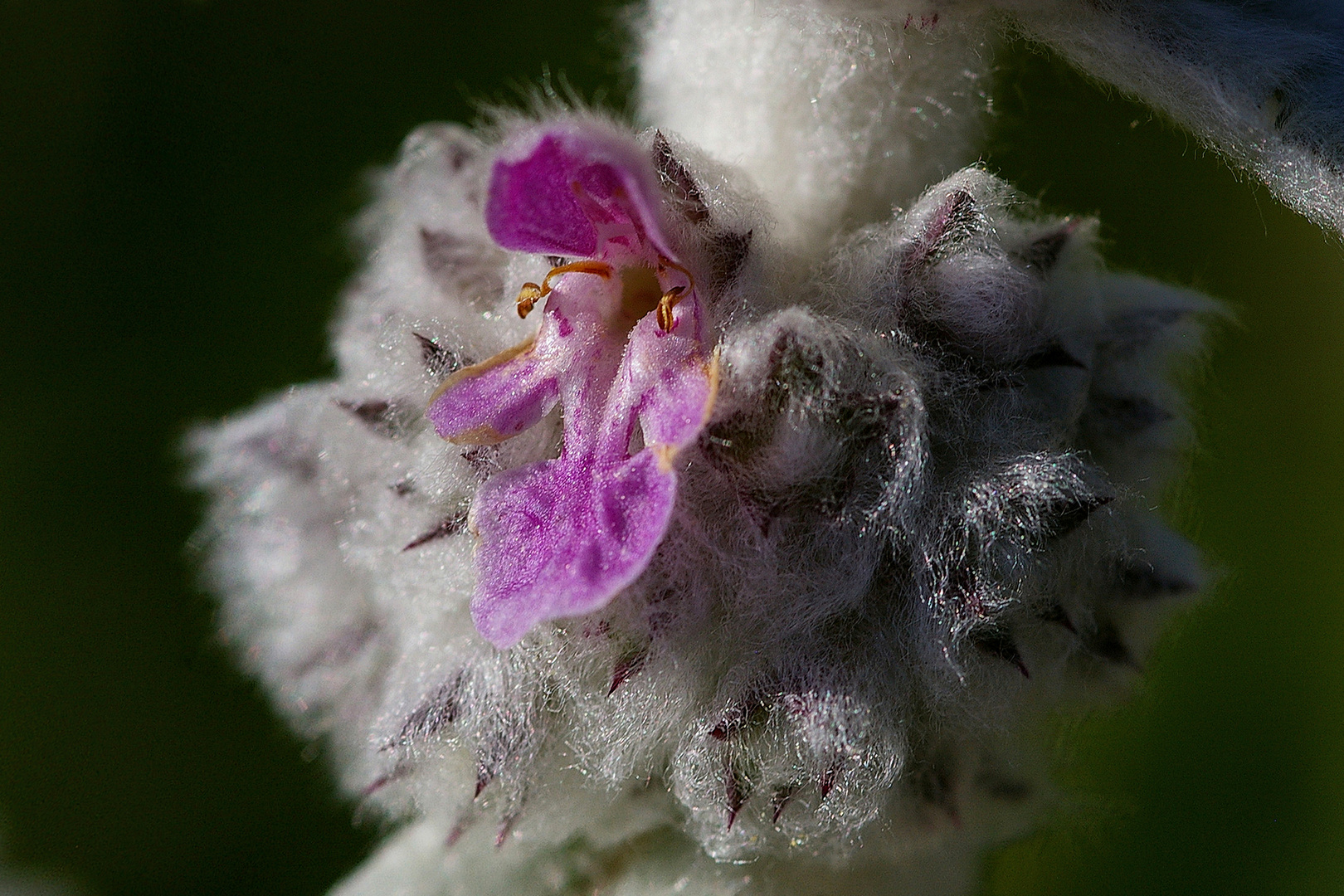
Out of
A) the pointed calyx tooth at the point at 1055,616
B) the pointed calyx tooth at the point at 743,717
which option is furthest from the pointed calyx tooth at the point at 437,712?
the pointed calyx tooth at the point at 1055,616

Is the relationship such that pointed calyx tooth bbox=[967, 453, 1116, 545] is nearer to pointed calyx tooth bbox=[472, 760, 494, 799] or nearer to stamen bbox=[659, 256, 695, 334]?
stamen bbox=[659, 256, 695, 334]

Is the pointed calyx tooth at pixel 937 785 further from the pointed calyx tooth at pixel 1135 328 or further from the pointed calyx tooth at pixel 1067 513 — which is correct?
the pointed calyx tooth at pixel 1135 328

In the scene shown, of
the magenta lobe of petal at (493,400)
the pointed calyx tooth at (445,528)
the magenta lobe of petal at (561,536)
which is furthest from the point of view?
the pointed calyx tooth at (445,528)

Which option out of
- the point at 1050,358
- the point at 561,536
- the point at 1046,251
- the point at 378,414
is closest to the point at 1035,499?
the point at 1050,358

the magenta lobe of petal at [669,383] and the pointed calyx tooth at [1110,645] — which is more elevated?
the magenta lobe of petal at [669,383]

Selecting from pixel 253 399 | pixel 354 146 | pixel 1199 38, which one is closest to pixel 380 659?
pixel 253 399

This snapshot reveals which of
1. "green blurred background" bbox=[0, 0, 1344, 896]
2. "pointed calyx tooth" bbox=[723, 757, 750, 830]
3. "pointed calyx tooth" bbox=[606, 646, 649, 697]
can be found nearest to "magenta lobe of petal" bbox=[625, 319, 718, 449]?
"pointed calyx tooth" bbox=[606, 646, 649, 697]

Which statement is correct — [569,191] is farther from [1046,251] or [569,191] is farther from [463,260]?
[1046,251]
